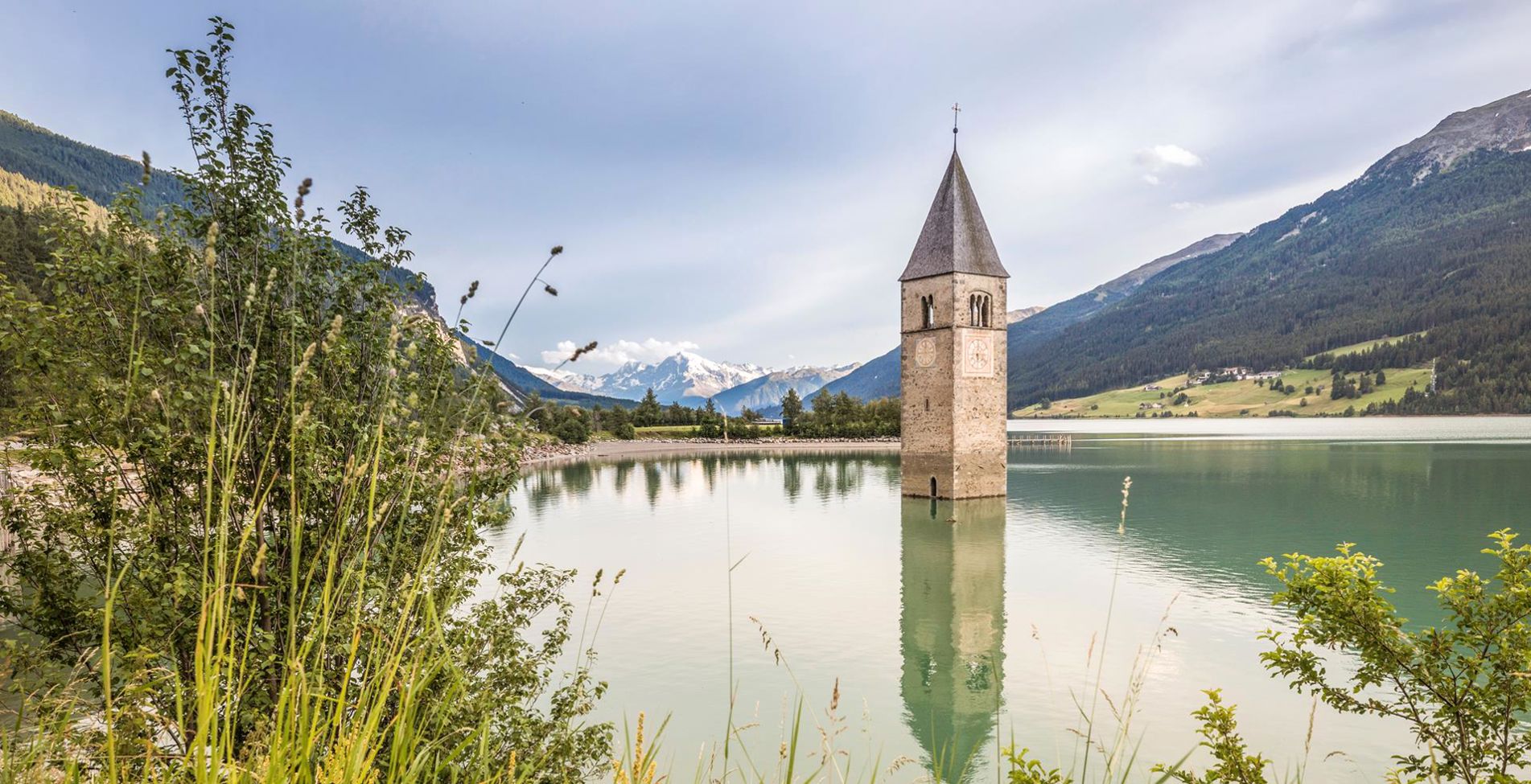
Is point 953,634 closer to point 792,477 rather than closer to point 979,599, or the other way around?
point 979,599

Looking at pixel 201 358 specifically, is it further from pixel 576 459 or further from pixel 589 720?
pixel 576 459

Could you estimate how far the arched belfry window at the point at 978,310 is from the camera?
3105 centimetres

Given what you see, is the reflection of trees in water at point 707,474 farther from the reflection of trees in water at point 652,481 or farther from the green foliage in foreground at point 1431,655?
the green foliage in foreground at point 1431,655

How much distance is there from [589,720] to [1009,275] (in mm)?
27101

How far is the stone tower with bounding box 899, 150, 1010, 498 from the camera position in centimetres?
3028

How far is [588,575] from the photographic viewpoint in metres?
17.6

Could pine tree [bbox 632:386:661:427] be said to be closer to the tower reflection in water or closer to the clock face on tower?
the clock face on tower

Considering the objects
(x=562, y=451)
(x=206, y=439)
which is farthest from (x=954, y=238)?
(x=562, y=451)

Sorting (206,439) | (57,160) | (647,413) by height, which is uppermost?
(57,160)

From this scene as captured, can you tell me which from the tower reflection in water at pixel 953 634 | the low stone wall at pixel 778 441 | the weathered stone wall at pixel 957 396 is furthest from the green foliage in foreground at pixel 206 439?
the low stone wall at pixel 778 441

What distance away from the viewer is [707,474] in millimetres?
48000

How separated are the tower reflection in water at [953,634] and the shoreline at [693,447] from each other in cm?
4555

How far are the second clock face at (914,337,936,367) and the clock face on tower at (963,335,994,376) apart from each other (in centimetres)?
137

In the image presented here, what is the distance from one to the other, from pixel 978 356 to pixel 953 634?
18.4m
